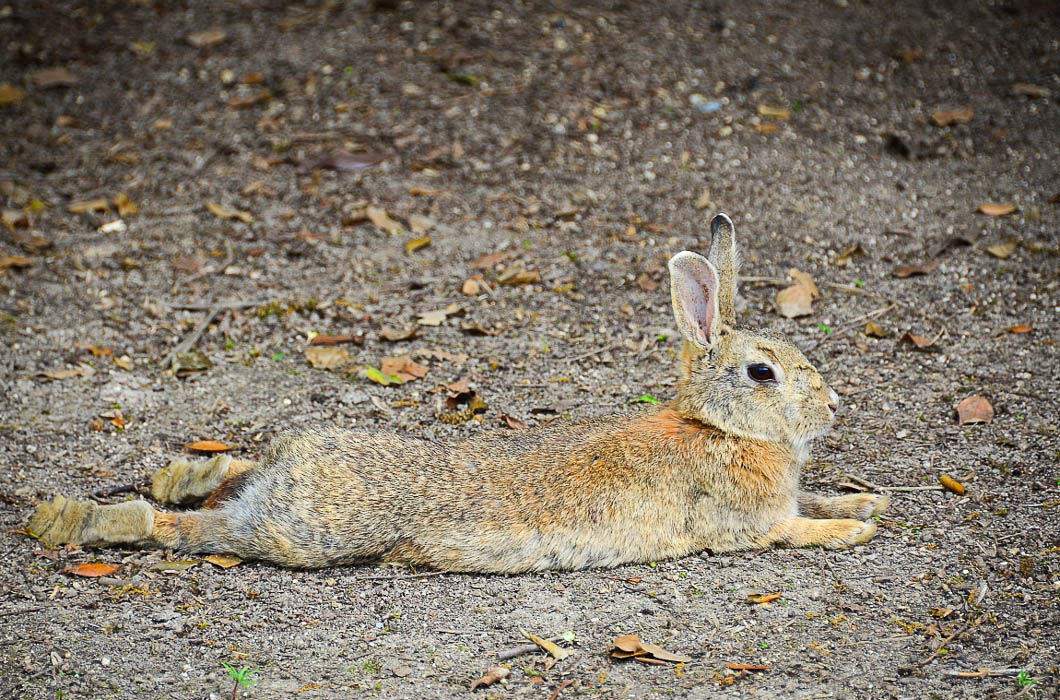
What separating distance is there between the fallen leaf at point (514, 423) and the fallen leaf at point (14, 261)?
14.5 feet

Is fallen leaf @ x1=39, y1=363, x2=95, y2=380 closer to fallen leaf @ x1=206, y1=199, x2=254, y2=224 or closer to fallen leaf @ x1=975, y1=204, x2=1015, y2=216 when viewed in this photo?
fallen leaf @ x1=206, y1=199, x2=254, y2=224

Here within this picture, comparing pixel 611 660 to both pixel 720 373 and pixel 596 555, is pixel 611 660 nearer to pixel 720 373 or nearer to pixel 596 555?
pixel 596 555

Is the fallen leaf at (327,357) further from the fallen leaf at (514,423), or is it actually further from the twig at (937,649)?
the twig at (937,649)

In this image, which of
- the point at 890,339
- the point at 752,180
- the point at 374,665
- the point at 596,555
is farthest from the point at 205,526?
the point at 752,180

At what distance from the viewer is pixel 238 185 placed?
31.0 feet

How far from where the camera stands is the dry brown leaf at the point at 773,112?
9836 mm

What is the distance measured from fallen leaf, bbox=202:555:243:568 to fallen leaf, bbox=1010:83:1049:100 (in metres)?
8.47

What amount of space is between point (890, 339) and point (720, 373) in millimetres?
2210

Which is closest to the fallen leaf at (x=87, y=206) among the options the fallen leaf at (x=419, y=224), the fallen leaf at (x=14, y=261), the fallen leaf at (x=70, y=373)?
the fallen leaf at (x=14, y=261)

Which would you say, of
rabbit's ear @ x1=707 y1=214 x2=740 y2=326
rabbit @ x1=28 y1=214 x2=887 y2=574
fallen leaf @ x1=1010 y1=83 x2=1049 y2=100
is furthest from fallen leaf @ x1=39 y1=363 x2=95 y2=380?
fallen leaf @ x1=1010 y1=83 x2=1049 y2=100

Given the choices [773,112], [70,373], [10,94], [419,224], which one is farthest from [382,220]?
[10,94]

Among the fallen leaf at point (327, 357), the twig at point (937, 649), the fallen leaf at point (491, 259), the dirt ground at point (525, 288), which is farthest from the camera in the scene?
the fallen leaf at point (491, 259)

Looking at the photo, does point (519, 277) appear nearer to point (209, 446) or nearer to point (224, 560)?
point (209, 446)

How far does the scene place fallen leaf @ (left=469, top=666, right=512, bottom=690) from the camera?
4.35 metres
